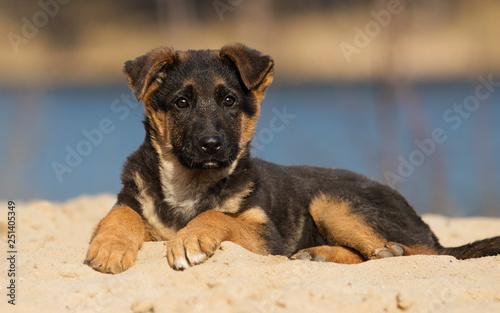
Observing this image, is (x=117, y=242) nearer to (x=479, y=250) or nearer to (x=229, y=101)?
(x=229, y=101)

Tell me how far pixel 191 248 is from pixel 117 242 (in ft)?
2.04

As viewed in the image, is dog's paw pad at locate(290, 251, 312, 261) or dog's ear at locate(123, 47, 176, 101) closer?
dog's ear at locate(123, 47, 176, 101)

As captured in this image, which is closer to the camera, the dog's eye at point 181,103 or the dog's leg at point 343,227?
the dog's eye at point 181,103

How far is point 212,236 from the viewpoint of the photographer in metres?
4.65

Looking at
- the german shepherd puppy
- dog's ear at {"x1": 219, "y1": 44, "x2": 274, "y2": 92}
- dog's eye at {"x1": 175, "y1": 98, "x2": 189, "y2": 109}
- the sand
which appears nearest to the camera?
the sand

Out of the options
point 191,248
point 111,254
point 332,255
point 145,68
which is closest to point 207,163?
point 191,248

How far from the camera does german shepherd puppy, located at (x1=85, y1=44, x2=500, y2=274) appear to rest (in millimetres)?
5180

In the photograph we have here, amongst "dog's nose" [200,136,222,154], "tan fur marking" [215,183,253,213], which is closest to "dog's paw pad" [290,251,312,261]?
"tan fur marking" [215,183,253,213]

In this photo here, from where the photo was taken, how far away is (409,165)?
472 inches

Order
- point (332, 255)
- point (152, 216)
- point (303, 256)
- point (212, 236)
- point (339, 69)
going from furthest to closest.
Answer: point (339, 69), point (332, 255), point (303, 256), point (152, 216), point (212, 236)

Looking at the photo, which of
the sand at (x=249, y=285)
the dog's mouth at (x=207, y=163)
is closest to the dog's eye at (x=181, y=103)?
the dog's mouth at (x=207, y=163)

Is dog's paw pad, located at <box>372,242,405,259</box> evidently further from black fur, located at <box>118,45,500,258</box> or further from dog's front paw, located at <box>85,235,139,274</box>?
dog's front paw, located at <box>85,235,139,274</box>

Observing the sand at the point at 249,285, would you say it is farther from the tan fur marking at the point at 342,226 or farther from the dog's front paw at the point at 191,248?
the tan fur marking at the point at 342,226

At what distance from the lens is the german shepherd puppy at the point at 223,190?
518 cm
